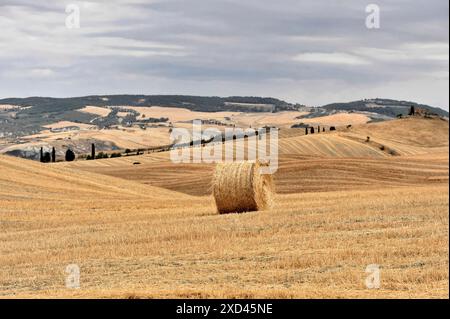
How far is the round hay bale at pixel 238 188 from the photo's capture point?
934 inches

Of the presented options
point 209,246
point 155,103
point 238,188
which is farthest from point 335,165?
point 155,103

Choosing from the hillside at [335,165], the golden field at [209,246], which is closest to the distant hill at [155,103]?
the hillside at [335,165]

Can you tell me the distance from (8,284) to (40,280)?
487 mm

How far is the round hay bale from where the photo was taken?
23719 mm

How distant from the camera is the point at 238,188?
2384 centimetres

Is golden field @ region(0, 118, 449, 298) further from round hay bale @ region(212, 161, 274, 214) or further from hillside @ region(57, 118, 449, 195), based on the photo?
hillside @ region(57, 118, 449, 195)

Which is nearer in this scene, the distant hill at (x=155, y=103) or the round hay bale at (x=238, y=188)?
the round hay bale at (x=238, y=188)

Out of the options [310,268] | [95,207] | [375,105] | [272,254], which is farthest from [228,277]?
[375,105]

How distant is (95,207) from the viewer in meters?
29.2

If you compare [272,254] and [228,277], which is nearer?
[228,277]

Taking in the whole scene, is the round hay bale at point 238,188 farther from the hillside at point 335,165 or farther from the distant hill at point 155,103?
the distant hill at point 155,103
